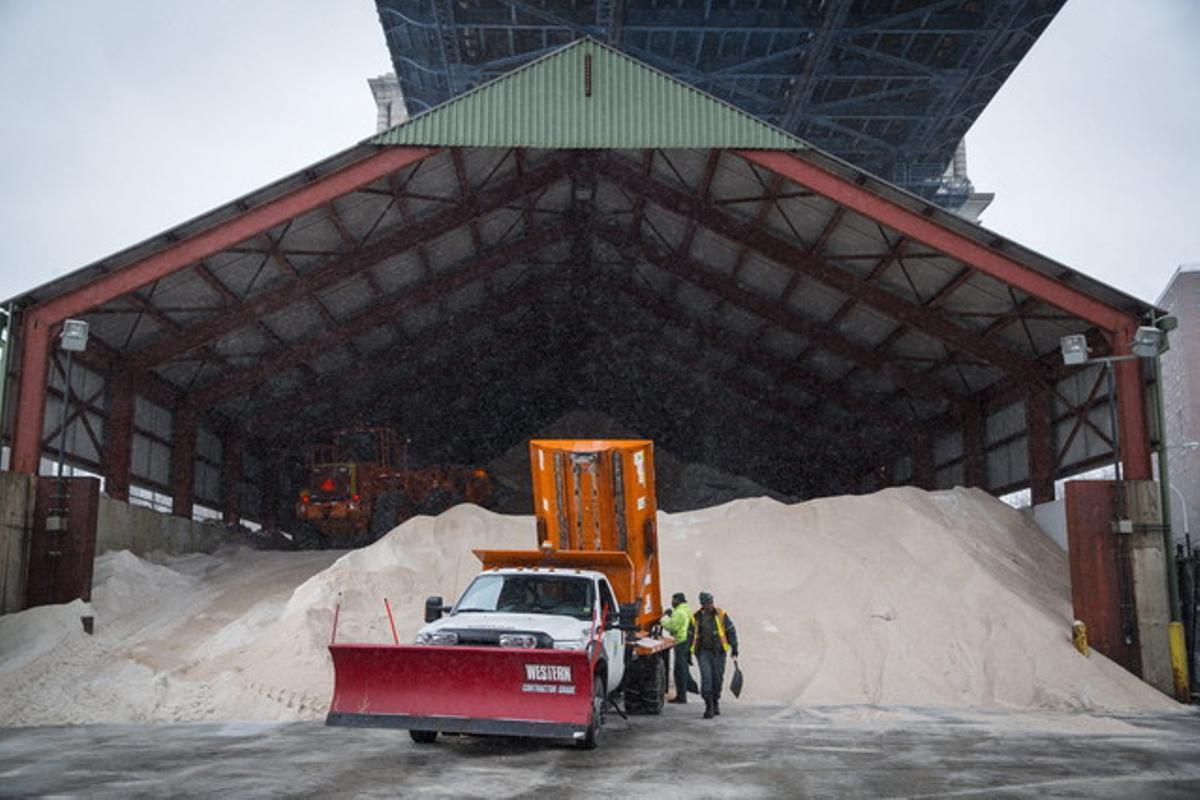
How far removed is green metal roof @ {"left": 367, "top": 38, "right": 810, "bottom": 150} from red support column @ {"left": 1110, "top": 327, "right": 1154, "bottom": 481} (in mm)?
7016

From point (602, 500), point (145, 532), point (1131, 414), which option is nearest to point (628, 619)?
point (602, 500)

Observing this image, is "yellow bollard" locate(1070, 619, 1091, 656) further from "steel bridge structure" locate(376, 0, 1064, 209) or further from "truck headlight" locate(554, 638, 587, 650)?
"steel bridge structure" locate(376, 0, 1064, 209)

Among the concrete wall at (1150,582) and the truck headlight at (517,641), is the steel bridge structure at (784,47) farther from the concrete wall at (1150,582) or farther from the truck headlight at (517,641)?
the truck headlight at (517,641)

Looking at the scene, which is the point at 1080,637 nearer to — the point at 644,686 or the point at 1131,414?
the point at 1131,414

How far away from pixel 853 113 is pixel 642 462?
76.9ft

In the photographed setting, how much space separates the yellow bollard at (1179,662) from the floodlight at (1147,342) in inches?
185

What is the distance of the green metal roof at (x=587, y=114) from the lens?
19.3 meters

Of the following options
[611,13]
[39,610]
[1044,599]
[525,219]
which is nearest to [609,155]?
[525,219]

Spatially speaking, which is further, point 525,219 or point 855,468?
point 855,468

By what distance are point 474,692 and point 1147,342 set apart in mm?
14296

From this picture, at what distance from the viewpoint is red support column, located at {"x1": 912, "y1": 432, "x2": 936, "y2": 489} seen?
108 ft

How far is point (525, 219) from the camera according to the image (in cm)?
2756

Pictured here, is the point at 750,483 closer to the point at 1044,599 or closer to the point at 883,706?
the point at 1044,599

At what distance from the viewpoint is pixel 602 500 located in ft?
49.1
